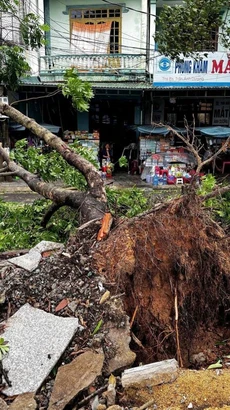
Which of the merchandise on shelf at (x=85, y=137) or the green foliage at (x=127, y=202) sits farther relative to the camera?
the merchandise on shelf at (x=85, y=137)

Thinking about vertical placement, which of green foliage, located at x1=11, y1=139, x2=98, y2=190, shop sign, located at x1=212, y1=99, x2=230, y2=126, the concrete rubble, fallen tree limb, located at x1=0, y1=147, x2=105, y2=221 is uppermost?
shop sign, located at x1=212, y1=99, x2=230, y2=126


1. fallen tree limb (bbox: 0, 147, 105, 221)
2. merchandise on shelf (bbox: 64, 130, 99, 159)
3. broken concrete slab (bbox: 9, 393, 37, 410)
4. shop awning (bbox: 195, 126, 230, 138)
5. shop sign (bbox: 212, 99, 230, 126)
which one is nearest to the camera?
broken concrete slab (bbox: 9, 393, 37, 410)

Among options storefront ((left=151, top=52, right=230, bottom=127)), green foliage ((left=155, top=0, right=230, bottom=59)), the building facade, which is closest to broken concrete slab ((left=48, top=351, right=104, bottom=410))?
green foliage ((left=155, top=0, right=230, bottom=59))

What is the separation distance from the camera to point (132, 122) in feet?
56.9

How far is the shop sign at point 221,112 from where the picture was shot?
1667 centimetres

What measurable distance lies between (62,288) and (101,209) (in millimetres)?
1693

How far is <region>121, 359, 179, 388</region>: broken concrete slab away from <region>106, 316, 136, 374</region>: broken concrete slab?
0.52 feet

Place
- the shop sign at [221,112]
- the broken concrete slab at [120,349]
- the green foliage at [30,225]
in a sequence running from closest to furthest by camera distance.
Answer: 1. the broken concrete slab at [120,349]
2. the green foliage at [30,225]
3. the shop sign at [221,112]

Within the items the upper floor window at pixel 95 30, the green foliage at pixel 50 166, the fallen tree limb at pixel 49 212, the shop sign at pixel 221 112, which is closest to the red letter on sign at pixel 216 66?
the shop sign at pixel 221 112

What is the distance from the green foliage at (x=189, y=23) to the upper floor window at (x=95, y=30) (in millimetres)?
7871

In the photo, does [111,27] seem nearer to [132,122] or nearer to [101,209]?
[132,122]

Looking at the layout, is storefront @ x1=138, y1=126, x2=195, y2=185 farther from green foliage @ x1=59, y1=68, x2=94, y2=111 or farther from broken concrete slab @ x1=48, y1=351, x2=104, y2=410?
broken concrete slab @ x1=48, y1=351, x2=104, y2=410

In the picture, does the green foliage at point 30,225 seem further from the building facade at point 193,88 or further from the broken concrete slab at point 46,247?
the building facade at point 193,88

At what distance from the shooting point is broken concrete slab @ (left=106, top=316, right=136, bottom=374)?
3146 millimetres
